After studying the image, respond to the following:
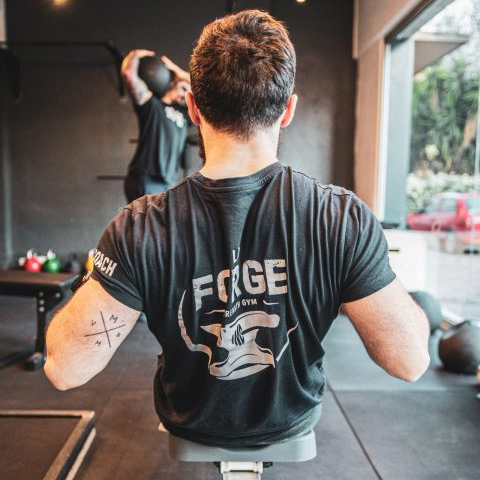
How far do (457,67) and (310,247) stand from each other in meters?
2.91

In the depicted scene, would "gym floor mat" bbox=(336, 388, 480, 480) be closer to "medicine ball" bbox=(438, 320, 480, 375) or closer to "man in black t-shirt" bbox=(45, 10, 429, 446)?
"medicine ball" bbox=(438, 320, 480, 375)

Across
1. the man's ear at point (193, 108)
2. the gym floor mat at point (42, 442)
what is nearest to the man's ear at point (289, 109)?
the man's ear at point (193, 108)

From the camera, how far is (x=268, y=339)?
79cm

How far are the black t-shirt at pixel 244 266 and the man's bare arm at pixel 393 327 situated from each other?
2cm

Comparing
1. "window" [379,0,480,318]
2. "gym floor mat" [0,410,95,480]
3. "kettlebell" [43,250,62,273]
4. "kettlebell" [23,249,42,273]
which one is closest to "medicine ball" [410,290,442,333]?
"window" [379,0,480,318]

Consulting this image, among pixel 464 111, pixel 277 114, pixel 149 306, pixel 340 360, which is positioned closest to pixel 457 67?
pixel 464 111

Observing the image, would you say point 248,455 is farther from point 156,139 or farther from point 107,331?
point 156,139

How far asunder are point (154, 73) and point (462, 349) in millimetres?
2520

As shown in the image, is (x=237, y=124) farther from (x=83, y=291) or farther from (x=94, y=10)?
(x=94, y=10)

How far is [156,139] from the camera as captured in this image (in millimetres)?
3371

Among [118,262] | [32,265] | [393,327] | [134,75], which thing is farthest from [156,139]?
[393,327]

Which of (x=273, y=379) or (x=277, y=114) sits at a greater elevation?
(x=277, y=114)

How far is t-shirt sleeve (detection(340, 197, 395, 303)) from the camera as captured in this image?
28.5 inches

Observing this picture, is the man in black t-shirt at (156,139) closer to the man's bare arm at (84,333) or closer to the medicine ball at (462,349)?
the medicine ball at (462,349)
